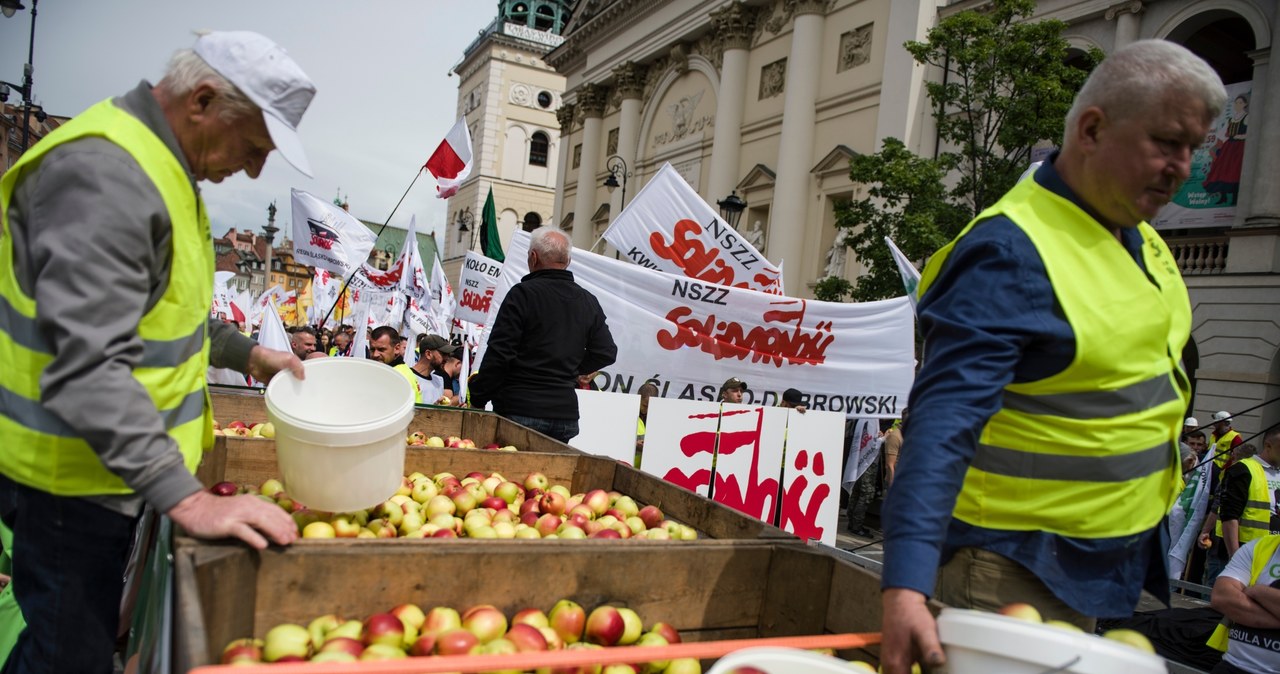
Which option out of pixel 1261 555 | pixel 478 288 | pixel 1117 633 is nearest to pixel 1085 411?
pixel 1117 633

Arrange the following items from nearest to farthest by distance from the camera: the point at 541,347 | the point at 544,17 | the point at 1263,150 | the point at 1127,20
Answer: the point at 541,347
the point at 1263,150
the point at 1127,20
the point at 544,17

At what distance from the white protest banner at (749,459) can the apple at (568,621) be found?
4.46 metres

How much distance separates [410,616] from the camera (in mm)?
2121

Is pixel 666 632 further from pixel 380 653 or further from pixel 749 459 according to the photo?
pixel 749 459

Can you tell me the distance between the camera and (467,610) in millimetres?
2232

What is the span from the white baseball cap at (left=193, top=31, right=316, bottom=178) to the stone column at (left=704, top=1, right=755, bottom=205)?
2909cm

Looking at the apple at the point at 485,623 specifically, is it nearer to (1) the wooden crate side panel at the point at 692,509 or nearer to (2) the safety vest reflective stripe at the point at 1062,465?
(1) the wooden crate side panel at the point at 692,509

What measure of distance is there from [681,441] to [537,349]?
1811 millimetres

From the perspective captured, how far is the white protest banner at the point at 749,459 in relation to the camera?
A: 6.70 meters

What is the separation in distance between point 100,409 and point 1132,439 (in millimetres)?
2152

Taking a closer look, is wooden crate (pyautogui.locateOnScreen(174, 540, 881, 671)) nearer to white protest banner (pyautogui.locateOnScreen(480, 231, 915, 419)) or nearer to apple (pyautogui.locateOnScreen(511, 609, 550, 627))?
apple (pyautogui.locateOnScreen(511, 609, 550, 627))

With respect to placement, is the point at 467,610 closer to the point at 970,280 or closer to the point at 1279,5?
the point at 970,280

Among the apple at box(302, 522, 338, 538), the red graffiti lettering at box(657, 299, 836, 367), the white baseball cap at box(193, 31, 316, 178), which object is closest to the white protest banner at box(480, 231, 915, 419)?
the red graffiti lettering at box(657, 299, 836, 367)

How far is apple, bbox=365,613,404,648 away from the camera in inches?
79.7
